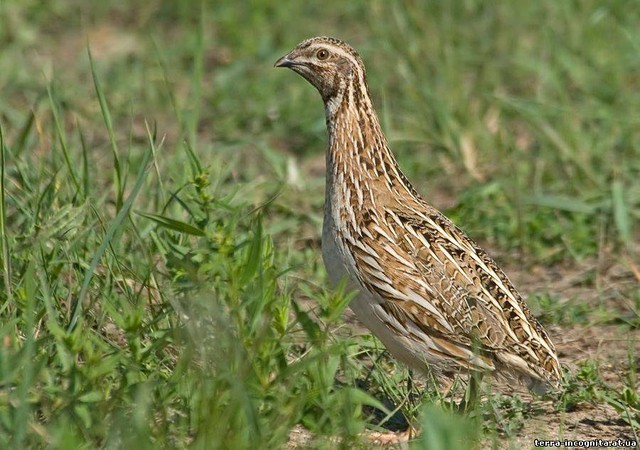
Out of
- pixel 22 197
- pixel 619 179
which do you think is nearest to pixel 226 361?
pixel 22 197

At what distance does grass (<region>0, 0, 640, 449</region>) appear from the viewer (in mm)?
4945

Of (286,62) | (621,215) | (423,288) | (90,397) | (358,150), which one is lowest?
(621,215)

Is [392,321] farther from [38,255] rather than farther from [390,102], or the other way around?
[390,102]

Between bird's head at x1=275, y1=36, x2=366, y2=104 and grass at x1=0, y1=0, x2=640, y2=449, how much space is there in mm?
664

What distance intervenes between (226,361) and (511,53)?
619 cm

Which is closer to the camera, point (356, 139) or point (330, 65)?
point (356, 139)

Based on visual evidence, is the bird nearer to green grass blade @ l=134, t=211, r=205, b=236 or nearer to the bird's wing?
the bird's wing

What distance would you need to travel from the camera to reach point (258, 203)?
8336 mm

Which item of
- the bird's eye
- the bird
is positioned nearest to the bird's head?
the bird's eye

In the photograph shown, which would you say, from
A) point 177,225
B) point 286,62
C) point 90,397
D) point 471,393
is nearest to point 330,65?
point 286,62

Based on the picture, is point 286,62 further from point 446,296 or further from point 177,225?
point 446,296

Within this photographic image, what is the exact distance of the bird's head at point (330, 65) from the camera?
6.31 m

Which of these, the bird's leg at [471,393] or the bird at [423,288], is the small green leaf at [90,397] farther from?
the bird's leg at [471,393]

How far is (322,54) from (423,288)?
133 centimetres
